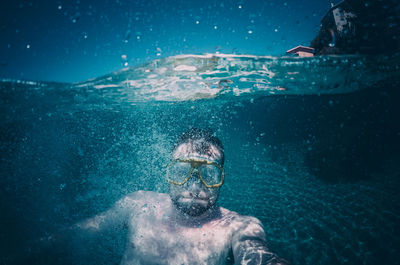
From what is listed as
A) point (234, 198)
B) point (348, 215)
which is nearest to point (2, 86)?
point (234, 198)

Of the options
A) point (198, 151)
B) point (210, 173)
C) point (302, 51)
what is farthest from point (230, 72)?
point (210, 173)

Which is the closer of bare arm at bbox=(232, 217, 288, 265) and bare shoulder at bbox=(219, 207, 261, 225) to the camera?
bare arm at bbox=(232, 217, 288, 265)

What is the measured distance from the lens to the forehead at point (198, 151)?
3625 mm

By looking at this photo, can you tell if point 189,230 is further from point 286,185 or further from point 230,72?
point 286,185

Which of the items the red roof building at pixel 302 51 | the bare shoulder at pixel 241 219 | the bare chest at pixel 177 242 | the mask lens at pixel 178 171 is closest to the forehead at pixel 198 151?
the mask lens at pixel 178 171

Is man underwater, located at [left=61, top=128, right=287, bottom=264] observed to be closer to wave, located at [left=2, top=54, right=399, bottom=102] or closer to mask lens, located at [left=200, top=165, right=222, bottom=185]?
mask lens, located at [left=200, top=165, right=222, bottom=185]

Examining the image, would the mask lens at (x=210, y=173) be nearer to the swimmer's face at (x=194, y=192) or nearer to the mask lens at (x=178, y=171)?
the swimmer's face at (x=194, y=192)

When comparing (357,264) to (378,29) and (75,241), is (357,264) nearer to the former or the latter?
(75,241)

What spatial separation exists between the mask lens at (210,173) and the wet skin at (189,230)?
0.57 ft

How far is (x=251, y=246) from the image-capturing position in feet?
9.17

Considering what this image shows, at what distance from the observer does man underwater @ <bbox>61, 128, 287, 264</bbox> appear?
309 centimetres

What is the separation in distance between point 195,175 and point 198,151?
56 centimetres

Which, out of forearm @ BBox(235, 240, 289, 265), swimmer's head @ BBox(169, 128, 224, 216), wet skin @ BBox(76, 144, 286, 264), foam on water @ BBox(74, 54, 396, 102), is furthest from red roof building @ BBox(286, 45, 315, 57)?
forearm @ BBox(235, 240, 289, 265)

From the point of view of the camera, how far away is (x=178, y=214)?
3.77 metres
